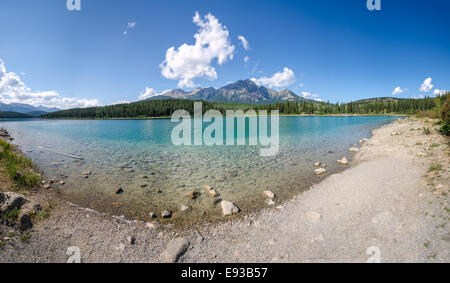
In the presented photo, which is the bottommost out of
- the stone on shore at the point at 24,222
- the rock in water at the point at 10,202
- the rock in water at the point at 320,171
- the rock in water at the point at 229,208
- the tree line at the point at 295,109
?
the rock in water at the point at 229,208

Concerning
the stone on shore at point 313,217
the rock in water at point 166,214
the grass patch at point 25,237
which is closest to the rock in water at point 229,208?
the rock in water at point 166,214

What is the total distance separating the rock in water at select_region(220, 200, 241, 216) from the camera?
29.1ft

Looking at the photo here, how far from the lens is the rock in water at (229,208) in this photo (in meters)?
8.86

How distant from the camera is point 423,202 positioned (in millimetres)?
7301

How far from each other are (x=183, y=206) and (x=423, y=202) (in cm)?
1077

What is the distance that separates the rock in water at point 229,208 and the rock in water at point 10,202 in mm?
8989

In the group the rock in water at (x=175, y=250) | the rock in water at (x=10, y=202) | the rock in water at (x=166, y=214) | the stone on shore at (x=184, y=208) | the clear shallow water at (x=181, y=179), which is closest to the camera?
the rock in water at (x=175, y=250)

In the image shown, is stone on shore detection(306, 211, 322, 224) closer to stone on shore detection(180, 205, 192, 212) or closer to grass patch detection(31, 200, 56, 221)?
stone on shore detection(180, 205, 192, 212)

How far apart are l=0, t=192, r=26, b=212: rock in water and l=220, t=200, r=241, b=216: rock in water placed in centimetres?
899

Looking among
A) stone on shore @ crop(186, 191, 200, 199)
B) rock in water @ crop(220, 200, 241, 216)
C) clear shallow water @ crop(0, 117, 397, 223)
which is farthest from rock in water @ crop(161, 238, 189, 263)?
stone on shore @ crop(186, 191, 200, 199)

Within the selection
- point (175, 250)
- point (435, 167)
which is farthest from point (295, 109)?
point (175, 250)

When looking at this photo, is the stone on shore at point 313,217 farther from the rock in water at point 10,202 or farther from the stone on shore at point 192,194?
the rock in water at point 10,202

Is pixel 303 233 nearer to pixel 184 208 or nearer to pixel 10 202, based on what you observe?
pixel 184 208
